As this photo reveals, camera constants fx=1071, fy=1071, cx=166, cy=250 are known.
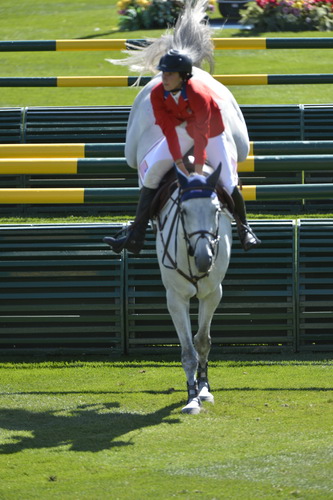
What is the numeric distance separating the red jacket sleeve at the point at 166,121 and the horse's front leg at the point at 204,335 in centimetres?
121

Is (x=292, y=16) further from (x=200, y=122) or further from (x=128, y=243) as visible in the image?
(x=200, y=122)

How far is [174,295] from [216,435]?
137cm

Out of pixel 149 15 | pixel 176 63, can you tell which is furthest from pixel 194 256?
pixel 149 15

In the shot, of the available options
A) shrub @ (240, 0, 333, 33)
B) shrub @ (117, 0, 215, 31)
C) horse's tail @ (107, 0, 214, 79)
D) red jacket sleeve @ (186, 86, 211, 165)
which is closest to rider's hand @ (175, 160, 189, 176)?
red jacket sleeve @ (186, 86, 211, 165)

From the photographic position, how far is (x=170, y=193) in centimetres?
801

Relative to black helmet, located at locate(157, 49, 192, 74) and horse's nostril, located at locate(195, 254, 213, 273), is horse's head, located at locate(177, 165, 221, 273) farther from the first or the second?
black helmet, located at locate(157, 49, 192, 74)

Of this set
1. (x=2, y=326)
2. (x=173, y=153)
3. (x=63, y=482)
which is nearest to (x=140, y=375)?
(x=2, y=326)

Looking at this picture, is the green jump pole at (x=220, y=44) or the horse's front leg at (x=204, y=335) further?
the green jump pole at (x=220, y=44)

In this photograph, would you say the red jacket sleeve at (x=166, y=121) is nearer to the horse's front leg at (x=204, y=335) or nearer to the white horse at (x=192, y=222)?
the white horse at (x=192, y=222)

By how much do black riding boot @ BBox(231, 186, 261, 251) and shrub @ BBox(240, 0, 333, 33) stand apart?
59.8 ft

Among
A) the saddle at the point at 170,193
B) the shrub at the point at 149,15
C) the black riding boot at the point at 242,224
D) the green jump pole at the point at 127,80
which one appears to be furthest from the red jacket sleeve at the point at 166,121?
the shrub at the point at 149,15

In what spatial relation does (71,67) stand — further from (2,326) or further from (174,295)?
(174,295)

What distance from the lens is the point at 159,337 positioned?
9836 mm

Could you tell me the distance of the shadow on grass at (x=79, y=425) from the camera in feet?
23.4
